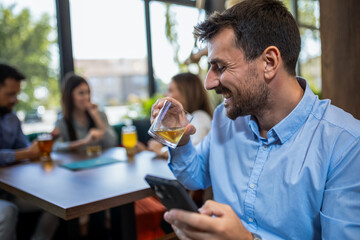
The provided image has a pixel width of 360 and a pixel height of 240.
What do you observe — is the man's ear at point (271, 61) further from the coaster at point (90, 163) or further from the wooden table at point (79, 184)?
the coaster at point (90, 163)

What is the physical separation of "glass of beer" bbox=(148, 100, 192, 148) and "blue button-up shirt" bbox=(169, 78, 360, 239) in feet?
0.33

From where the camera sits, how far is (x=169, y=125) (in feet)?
4.47

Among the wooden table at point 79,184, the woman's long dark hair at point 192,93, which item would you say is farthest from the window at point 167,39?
the wooden table at point 79,184

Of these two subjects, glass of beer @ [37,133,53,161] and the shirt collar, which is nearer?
the shirt collar

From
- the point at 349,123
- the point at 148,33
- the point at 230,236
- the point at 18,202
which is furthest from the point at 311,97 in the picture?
the point at 148,33

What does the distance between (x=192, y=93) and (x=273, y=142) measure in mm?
1569

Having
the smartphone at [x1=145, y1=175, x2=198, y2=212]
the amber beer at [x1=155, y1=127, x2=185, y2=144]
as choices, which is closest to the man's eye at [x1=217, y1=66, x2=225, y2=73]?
the amber beer at [x1=155, y1=127, x2=185, y2=144]

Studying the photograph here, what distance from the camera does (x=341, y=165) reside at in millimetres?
1057

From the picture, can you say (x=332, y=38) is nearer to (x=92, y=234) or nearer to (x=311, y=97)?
(x=311, y=97)

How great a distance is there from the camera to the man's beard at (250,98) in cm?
127

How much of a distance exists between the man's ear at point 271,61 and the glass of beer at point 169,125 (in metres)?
0.39

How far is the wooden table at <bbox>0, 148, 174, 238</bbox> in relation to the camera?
4.40 feet

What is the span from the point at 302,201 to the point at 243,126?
1.42ft

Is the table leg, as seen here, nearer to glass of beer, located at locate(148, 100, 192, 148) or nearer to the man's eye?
glass of beer, located at locate(148, 100, 192, 148)
